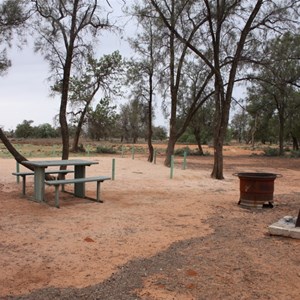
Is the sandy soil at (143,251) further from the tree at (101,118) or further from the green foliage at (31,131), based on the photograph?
the green foliage at (31,131)

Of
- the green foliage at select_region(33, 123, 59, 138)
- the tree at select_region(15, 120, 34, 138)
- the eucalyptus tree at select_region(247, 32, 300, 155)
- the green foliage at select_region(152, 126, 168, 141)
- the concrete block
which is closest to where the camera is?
the concrete block

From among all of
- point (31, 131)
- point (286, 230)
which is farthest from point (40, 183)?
point (31, 131)

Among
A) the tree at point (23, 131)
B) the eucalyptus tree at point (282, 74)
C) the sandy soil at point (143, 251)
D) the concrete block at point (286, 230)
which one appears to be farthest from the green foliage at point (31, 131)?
the concrete block at point (286, 230)

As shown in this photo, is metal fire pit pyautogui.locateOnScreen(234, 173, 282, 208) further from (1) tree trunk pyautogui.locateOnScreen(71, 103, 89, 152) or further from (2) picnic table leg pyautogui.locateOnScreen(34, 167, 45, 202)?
(1) tree trunk pyautogui.locateOnScreen(71, 103, 89, 152)

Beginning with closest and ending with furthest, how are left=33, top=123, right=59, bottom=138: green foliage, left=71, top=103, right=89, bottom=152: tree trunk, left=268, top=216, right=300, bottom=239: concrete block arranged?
left=268, top=216, right=300, bottom=239: concrete block < left=71, top=103, right=89, bottom=152: tree trunk < left=33, top=123, right=59, bottom=138: green foliage

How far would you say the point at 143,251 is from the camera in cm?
559

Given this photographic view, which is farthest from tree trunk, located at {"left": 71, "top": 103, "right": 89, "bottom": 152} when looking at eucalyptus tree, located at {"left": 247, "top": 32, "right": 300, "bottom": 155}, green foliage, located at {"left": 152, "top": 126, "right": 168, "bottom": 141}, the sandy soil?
green foliage, located at {"left": 152, "top": 126, "right": 168, "bottom": 141}

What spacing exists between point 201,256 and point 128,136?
75.1 m

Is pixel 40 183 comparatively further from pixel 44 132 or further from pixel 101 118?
pixel 44 132

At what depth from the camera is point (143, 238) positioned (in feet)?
20.6

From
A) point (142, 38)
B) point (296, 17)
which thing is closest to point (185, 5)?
point (296, 17)

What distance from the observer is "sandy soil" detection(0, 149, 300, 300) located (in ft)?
13.9

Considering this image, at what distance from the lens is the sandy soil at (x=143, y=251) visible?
13.9ft

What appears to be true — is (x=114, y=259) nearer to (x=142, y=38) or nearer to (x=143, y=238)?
(x=143, y=238)
